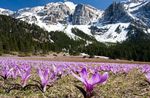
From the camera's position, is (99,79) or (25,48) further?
(25,48)

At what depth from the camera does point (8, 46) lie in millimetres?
114562

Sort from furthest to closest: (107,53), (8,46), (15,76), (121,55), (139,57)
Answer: (107,53)
(121,55)
(139,57)
(8,46)
(15,76)

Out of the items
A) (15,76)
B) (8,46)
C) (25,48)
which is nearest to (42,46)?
(25,48)

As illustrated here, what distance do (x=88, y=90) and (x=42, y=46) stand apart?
152 metres

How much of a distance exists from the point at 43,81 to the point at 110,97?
165 cm

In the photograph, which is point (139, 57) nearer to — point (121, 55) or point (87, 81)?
point (121, 55)

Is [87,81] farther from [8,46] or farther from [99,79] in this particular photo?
[8,46]

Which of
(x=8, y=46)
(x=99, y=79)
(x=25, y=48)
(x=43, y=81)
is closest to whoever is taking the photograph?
(x=99, y=79)

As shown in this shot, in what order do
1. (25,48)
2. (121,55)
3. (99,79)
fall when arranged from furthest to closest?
1. (121,55)
2. (25,48)
3. (99,79)

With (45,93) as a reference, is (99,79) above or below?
above

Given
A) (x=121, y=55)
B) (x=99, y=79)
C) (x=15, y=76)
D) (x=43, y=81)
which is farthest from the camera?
(x=121, y=55)

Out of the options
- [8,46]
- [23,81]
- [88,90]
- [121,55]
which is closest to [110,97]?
[23,81]

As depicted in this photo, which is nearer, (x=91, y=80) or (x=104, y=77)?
(x=104, y=77)

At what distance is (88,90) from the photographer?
4219 millimetres
